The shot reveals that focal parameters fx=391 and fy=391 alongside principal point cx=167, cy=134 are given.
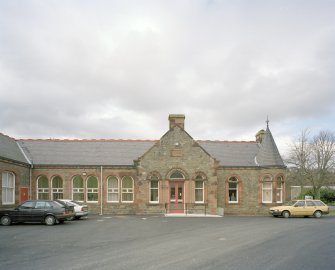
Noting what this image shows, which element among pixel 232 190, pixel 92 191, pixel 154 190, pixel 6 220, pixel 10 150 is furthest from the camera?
pixel 232 190

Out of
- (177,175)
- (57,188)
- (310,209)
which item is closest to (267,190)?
(310,209)

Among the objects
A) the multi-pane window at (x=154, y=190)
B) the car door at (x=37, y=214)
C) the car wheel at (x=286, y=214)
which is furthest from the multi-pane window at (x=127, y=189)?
the car wheel at (x=286, y=214)

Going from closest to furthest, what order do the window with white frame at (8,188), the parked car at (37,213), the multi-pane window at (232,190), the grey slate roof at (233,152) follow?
the parked car at (37,213) → the window with white frame at (8,188) → the multi-pane window at (232,190) → the grey slate roof at (233,152)

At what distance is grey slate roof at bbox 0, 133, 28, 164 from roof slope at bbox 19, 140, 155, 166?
0.98 m

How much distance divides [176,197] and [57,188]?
1040 centimetres

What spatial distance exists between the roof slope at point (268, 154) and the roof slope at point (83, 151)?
409 inches

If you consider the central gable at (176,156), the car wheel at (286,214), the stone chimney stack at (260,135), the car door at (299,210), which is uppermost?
the stone chimney stack at (260,135)

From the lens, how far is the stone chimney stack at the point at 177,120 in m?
33.6

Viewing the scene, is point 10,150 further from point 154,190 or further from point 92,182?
point 154,190

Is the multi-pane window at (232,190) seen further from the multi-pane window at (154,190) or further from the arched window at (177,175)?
the multi-pane window at (154,190)

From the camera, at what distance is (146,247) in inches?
558

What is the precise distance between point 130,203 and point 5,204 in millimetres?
10378

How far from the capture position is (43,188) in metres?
33.9

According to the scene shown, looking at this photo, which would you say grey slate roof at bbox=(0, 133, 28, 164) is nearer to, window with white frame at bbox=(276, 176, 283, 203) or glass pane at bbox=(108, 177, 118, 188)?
glass pane at bbox=(108, 177, 118, 188)
